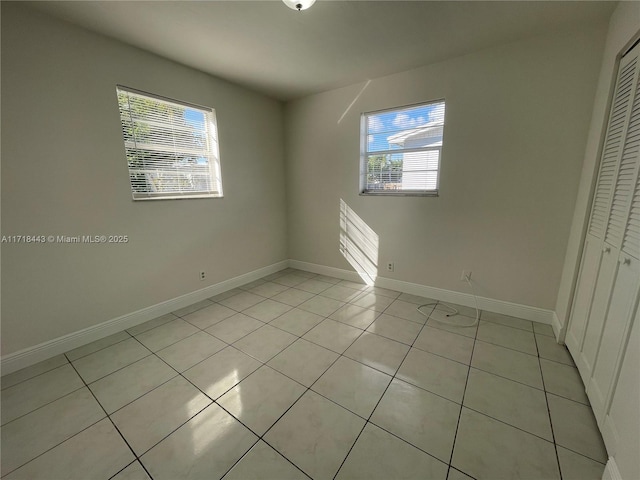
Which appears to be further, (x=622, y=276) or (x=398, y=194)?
(x=398, y=194)

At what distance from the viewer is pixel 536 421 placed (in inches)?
56.8

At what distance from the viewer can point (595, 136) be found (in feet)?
6.34

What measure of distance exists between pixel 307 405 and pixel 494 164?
2.67 m

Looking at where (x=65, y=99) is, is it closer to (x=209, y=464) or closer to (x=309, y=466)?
(x=209, y=464)

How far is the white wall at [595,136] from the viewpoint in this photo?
1621 millimetres

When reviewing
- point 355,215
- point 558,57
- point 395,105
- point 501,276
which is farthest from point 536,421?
point 395,105

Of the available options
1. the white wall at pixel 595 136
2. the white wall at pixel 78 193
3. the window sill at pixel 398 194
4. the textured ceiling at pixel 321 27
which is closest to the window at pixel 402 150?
the window sill at pixel 398 194

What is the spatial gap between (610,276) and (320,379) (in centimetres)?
192

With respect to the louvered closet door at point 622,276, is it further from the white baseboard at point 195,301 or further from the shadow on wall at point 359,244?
the shadow on wall at point 359,244

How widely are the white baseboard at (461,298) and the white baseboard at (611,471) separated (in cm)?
142

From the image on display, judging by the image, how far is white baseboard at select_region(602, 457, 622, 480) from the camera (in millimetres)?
1063

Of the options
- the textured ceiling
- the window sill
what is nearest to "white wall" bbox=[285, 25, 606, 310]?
the window sill

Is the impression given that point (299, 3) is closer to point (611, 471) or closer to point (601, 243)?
point (601, 243)

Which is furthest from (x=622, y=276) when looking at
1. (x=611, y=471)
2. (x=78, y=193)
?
(x=78, y=193)
